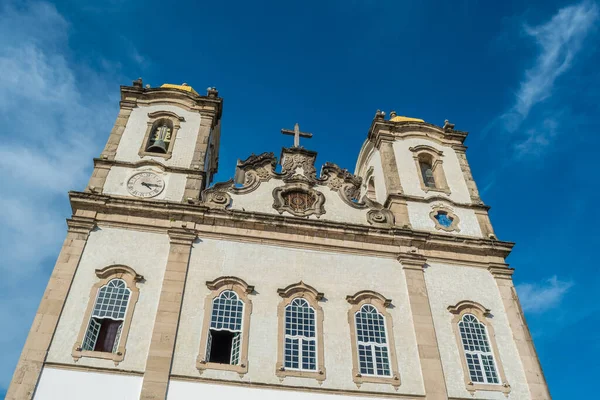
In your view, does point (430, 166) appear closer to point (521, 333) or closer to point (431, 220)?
point (431, 220)

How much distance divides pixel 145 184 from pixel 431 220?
10.6m

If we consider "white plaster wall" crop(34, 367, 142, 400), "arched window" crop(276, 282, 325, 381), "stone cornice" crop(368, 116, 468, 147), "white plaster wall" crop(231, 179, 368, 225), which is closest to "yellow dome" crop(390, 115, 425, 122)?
"stone cornice" crop(368, 116, 468, 147)

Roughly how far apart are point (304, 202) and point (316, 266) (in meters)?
3.15

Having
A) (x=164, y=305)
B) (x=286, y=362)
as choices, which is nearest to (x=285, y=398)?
(x=286, y=362)

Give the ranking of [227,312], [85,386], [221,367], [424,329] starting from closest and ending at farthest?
[85,386] < [221,367] < [227,312] < [424,329]

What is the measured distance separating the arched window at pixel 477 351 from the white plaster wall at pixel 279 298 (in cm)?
176

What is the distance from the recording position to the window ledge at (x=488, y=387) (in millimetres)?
16752

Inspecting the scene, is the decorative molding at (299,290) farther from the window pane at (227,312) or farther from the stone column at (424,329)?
the stone column at (424,329)

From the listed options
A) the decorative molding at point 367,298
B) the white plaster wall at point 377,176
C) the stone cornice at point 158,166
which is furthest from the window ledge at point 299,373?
the white plaster wall at point 377,176

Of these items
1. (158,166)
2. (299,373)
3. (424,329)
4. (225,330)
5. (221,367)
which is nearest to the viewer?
(221,367)

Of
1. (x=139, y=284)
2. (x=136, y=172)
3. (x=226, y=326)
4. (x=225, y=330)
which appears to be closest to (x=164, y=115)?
(x=136, y=172)

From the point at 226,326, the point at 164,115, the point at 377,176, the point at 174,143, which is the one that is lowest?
the point at 226,326

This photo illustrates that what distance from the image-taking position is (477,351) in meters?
17.8

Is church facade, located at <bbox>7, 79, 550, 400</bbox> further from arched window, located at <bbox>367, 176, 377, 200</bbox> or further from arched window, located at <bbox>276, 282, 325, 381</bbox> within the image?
Answer: arched window, located at <bbox>367, 176, 377, 200</bbox>
